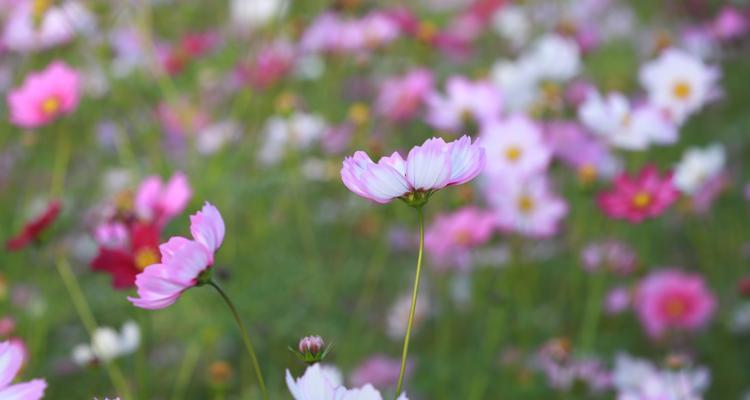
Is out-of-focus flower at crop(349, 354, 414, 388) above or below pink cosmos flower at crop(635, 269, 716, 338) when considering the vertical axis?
below

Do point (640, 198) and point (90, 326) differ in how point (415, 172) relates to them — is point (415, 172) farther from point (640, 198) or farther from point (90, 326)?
point (90, 326)

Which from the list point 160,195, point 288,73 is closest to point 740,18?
point 288,73

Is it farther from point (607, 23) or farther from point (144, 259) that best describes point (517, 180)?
point (607, 23)

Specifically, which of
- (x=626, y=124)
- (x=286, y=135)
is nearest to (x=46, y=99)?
(x=286, y=135)

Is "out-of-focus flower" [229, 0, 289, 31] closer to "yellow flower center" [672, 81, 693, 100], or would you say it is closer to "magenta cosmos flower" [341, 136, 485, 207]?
"yellow flower center" [672, 81, 693, 100]

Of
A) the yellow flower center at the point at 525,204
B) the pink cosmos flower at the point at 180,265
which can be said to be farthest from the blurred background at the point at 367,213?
the pink cosmos flower at the point at 180,265

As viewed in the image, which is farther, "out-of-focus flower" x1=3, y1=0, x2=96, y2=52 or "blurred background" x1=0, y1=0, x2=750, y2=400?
"out-of-focus flower" x1=3, y1=0, x2=96, y2=52

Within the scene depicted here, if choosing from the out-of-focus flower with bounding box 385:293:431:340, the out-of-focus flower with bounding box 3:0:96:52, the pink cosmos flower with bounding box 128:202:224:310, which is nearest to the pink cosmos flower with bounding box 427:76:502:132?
the out-of-focus flower with bounding box 385:293:431:340
